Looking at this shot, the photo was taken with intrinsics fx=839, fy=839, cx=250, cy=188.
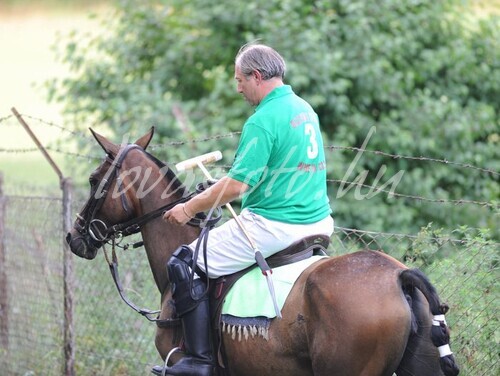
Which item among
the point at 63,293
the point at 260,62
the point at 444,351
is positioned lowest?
the point at 63,293

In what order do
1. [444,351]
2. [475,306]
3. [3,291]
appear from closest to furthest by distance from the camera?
[444,351] → [475,306] → [3,291]

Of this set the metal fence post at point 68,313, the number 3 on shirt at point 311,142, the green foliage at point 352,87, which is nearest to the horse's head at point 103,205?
the number 3 on shirt at point 311,142

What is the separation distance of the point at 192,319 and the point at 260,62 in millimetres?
1582

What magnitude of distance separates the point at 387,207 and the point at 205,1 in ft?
13.0

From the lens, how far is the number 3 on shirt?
4.86 m

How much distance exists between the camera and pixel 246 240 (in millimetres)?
4934

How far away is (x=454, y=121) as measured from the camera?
1105 cm

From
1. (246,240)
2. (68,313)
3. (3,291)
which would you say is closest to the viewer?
(246,240)

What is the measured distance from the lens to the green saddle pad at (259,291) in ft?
15.5

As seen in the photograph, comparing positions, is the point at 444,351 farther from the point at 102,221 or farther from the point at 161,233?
the point at 102,221

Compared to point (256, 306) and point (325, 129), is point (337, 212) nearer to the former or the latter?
point (325, 129)

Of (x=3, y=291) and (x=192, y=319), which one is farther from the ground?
(x=192, y=319)

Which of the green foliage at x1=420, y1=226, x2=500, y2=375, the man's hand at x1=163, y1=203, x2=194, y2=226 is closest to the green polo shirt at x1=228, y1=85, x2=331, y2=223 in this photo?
the man's hand at x1=163, y1=203, x2=194, y2=226

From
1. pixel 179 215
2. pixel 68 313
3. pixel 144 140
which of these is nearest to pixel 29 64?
pixel 68 313
